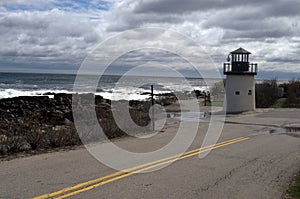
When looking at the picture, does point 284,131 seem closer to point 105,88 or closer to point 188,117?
point 188,117

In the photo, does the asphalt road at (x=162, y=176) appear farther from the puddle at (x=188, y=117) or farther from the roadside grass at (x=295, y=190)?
the puddle at (x=188, y=117)

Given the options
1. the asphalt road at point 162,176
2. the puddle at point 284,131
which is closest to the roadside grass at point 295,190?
the asphalt road at point 162,176

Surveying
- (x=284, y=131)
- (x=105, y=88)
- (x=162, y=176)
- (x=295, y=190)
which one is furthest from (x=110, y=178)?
(x=105, y=88)

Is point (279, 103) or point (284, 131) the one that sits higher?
point (279, 103)

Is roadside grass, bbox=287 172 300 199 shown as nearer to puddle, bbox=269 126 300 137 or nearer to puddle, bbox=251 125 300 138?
puddle, bbox=251 125 300 138

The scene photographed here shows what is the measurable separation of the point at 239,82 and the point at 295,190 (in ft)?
69.4

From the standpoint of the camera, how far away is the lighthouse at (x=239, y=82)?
1070 inches

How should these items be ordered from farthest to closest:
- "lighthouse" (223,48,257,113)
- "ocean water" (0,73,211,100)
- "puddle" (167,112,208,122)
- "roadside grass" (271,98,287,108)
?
"ocean water" (0,73,211,100), "roadside grass" (271,98,287,108), "lighthouse" (223,48,257,113), "puddle" (167,112,208,122)

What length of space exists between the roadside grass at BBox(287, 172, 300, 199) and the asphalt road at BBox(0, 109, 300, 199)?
136 millimetres

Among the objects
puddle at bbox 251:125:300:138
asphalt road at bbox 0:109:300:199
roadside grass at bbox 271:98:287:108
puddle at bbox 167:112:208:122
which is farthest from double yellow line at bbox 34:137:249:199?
roadside grass at bbox 271:98:287:108

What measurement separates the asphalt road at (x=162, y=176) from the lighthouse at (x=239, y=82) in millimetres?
16444

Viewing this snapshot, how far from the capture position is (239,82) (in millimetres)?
27406

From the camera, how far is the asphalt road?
6359mm

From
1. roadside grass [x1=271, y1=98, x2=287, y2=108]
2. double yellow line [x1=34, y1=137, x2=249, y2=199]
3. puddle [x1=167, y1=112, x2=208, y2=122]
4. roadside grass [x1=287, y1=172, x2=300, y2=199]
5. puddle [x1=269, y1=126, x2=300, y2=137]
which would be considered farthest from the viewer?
roadside grass [x1=271, y1=98, x2=287, y2=108]
